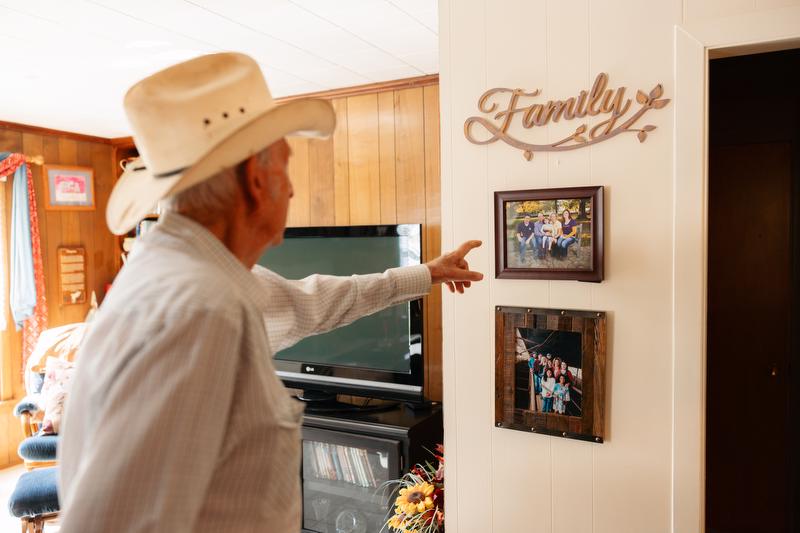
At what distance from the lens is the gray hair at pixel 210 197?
0.88 meters

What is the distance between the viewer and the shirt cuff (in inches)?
60.2

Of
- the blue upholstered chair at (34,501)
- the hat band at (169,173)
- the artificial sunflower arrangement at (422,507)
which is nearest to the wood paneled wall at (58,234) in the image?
the blue upholstered chair at (34,501)

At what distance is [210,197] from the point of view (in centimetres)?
89

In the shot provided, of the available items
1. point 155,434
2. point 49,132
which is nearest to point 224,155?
point 155,434

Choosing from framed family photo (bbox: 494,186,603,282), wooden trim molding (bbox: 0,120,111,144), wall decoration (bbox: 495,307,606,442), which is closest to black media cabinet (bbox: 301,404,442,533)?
wall decoration (bbox: 495,307,606,442)

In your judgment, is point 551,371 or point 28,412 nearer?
point 551,371

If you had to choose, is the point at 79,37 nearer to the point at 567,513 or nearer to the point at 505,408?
the point at 505,408

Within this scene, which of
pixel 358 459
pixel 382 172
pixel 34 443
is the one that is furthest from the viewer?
pixel 382 172

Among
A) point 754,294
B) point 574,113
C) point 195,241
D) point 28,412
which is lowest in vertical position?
point 28,412

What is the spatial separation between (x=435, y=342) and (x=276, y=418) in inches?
101

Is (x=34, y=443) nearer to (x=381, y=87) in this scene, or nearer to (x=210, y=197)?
(x=381, y=87)

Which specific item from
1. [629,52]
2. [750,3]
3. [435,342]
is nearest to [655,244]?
[629,52]

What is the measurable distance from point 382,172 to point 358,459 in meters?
1.63

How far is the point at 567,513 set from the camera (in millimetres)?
1941
